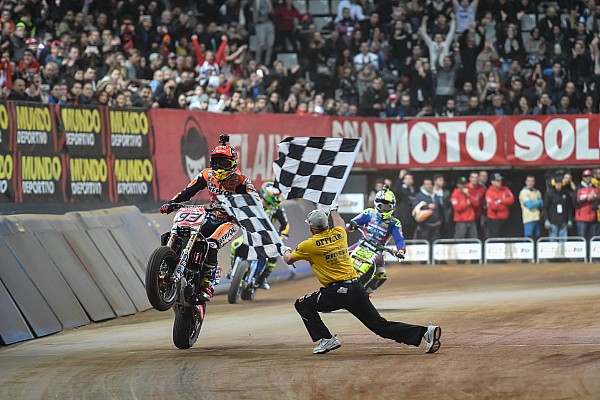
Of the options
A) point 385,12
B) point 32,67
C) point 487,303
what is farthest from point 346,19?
point 487,303

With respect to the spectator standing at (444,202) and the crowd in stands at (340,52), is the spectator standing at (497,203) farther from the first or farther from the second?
the crowd in stands at (340,52)

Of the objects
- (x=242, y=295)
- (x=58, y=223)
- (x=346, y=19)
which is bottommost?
(x=242, y=295)

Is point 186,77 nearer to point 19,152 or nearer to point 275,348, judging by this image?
point 19,152

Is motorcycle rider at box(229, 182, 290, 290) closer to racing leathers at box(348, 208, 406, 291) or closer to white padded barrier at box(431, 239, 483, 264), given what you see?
racing leathers at box(348, 208, 406, 291)

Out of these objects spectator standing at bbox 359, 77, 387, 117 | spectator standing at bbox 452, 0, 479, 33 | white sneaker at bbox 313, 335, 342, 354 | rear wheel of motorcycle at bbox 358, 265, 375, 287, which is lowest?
white sneaker at bbox 313, 335, 342, 354

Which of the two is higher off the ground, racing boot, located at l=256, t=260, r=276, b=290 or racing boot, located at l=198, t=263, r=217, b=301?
racing boot, located at l=198, t=263, r=217, b=301

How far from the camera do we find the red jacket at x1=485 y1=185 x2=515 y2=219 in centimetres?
2705

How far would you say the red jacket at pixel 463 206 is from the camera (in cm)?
2702

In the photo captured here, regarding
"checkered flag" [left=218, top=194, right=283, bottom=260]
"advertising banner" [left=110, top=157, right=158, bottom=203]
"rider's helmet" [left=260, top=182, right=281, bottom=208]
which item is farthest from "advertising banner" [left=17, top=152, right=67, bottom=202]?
"checkered flag" [left=218, top=194, right=283, bottom=260]

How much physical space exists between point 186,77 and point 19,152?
753 cm

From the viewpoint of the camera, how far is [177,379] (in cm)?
1058

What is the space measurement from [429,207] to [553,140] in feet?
10.7

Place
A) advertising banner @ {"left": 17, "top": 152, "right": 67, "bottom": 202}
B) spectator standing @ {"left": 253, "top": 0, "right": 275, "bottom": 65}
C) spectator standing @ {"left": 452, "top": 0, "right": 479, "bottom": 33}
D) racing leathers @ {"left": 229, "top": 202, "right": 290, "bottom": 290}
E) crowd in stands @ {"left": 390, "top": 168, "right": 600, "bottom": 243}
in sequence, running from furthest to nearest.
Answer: spectator standing @ {"left": 452, "top": 0, "right": 479, "bottom": 33} → spectator standing @ {"left": 253, "top": 0, "right": 275, "bottom": 65} → crowd in stands @ {"left": 390, "top": 168, "right": 600, "bottom": 243} → racing leathers @ {"left": 229, "top": 202, "right": 290, "bottom": 290} → advertising banner @ {"left": 17, "top": 152, "right": 67, "bottom": 202}

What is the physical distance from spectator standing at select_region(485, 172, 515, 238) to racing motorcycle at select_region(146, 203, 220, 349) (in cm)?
1498
